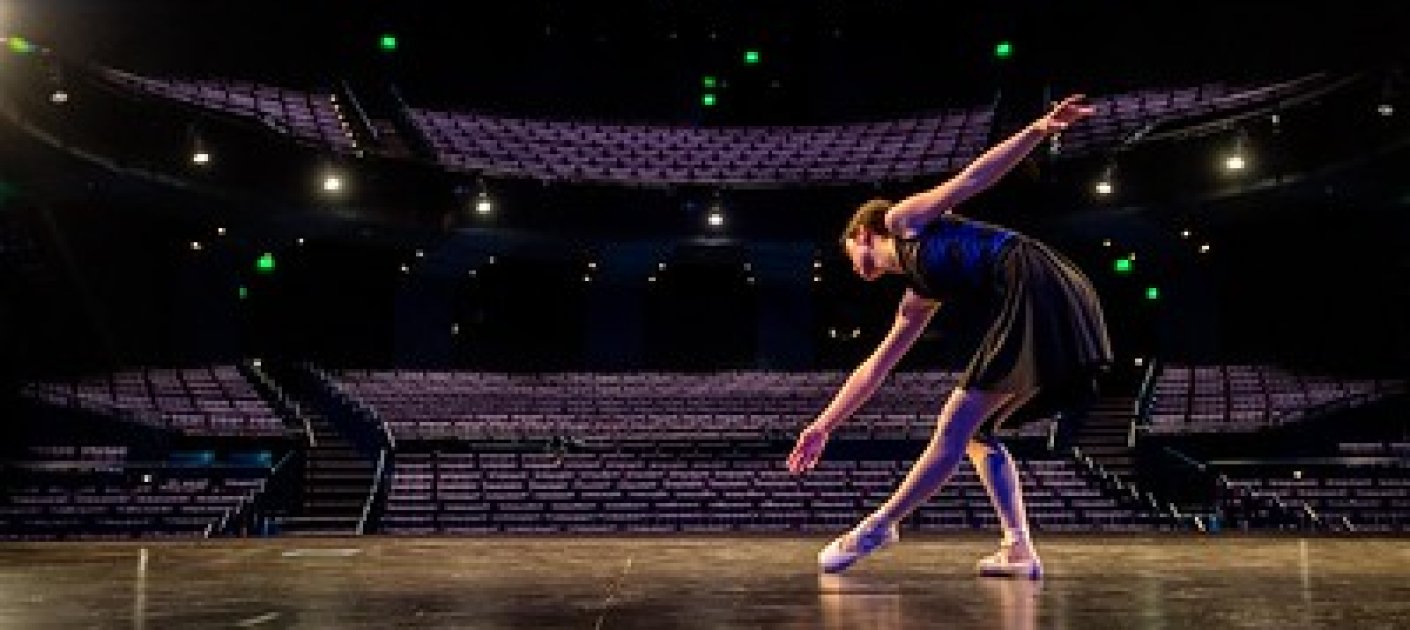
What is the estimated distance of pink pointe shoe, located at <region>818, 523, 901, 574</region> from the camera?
147 inches

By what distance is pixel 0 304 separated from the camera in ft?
52.0

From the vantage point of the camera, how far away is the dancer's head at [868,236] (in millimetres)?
3627

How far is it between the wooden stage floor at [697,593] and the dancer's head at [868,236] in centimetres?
100

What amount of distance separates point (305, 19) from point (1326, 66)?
17539mm

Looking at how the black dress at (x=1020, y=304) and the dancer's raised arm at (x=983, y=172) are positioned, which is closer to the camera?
the dancer's raised arm at (x=983, y=172)

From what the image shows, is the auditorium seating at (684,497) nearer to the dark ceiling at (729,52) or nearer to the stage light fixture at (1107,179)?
the stage light fixture at (1107,179)

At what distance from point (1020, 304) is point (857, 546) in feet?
3.21

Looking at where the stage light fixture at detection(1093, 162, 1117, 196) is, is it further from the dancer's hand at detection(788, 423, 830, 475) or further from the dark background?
the dancer's hand at detection(788, 423, 830, 475)

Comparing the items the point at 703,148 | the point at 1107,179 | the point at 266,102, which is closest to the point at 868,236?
the point at 1107,179

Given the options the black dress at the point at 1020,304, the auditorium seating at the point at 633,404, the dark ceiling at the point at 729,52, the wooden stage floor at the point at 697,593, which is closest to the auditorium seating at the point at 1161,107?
the dark ceiling at the point at 729,52

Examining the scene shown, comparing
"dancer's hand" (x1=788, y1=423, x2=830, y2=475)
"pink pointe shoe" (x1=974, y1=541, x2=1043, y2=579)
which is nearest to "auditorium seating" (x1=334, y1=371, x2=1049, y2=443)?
"pink pointe shoe" (x1=974, y1=541, x2=1043, y2=579)

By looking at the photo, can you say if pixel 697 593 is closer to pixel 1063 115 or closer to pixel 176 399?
pixel 1063 115

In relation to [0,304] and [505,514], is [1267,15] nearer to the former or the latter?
[505,514]

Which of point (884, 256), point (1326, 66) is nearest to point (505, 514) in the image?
point (884, 256)
